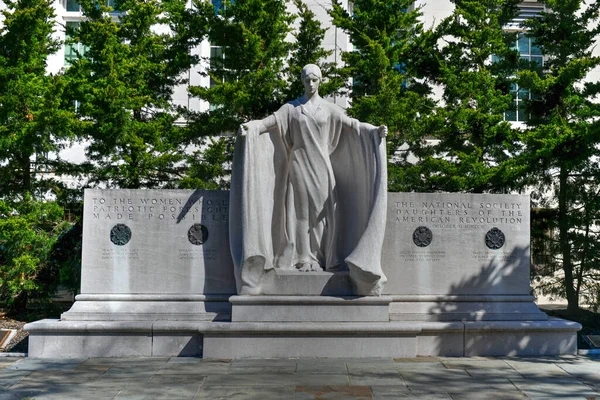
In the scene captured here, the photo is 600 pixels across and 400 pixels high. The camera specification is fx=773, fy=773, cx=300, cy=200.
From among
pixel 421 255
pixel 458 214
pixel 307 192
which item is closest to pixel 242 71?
pixel 307 192

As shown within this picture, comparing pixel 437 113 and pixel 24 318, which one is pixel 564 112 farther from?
pixel 24 318

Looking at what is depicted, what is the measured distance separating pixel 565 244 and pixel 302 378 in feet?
A: 27.5

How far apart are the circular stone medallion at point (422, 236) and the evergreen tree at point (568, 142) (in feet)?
15.3

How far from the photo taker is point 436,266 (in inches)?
446

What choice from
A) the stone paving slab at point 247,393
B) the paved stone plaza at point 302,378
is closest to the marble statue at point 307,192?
the paved stone plaza at point 302,378

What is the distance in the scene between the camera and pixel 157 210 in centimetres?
1121

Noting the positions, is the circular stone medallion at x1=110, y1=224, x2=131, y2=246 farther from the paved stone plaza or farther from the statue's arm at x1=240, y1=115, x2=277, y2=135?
the statue's arm at x1=240, y1=115, x2=277, y2=135

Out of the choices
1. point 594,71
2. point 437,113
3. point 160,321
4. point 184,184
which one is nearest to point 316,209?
point 160,321

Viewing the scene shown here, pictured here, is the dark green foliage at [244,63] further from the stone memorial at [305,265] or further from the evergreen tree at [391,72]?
the stone memorial at [305,265]

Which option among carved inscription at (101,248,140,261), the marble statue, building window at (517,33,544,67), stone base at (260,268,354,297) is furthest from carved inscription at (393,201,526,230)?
building window at (517,33,544,67)

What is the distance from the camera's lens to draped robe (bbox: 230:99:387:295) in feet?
34.7

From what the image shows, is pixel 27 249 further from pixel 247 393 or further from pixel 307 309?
pixel 247 393

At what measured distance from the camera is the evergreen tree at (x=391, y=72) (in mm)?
15922

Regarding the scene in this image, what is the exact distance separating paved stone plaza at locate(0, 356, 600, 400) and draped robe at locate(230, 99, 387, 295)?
4.62 ft
